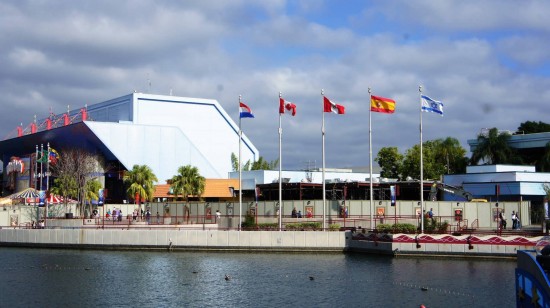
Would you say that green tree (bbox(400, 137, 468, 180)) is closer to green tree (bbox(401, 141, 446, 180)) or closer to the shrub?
green tree (bbox(401, 141, 446, 180))

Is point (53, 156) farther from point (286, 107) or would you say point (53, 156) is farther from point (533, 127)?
point (533, 127)

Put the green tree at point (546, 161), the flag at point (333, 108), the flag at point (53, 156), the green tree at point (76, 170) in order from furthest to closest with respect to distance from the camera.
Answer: the flag at point (53, 156)
the green tree at point (76, 170)
the green tree at point (546, 161)
the flag at point (333, 108)

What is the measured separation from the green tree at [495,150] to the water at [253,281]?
46782 millimetres

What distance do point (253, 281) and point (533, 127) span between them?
91.4 meters

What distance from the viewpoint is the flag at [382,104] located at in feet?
156

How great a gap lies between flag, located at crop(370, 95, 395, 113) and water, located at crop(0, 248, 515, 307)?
1020cm

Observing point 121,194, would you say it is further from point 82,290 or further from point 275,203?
point 82,290

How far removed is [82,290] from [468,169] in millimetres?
54772

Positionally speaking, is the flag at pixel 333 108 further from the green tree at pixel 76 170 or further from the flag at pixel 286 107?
the green tree at pixel 76 170

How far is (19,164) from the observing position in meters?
115

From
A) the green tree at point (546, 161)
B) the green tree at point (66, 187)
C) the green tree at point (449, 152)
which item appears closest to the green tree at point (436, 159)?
the green tree at point (449, 152)

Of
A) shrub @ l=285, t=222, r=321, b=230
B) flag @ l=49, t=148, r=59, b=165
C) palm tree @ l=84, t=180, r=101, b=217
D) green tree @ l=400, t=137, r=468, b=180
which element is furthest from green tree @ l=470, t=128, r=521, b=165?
flag @ l=49, t=148, r=59, b=165

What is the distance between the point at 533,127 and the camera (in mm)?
116750

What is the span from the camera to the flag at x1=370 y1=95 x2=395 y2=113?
156 feet
